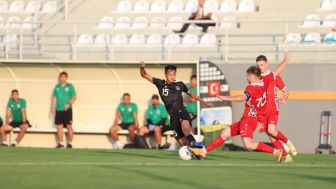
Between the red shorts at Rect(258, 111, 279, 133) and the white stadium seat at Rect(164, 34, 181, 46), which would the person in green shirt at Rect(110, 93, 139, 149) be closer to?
the white stadium seat at Rect(164, 34, 181, 46)

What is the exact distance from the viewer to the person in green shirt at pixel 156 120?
26531 mm

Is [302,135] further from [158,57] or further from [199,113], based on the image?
[158,57]

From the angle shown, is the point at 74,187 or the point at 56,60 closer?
the point at 74,187

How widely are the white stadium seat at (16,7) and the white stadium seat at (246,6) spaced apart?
7367mm

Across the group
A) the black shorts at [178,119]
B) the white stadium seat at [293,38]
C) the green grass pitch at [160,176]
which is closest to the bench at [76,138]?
the white stadium seat at [293,38]

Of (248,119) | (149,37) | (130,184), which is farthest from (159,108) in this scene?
(130,184)

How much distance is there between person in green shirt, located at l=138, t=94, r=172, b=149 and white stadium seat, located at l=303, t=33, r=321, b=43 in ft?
13.3

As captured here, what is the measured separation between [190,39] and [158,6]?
126 inches

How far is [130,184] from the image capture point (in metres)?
11.2

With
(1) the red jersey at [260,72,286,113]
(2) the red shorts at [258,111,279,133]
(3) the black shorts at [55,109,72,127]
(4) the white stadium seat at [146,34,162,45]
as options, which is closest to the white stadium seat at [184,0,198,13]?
(4) the white stadium seat at [146,34,162,45]

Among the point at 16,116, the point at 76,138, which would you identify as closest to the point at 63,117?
the point at 76,138

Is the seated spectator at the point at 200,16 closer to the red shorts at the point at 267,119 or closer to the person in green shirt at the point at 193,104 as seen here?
the person in green shirt at the point at 193,104

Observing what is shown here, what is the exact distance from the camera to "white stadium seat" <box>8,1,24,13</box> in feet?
109

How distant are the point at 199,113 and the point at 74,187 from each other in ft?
Answer: 50.4
